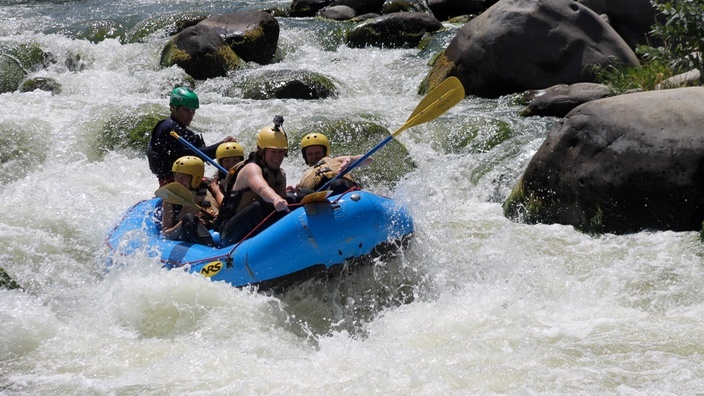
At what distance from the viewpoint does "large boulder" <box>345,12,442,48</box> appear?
49.4ft

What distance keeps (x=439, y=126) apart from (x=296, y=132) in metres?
1.68

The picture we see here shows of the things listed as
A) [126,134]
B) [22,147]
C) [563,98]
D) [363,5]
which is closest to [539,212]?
[563,98]

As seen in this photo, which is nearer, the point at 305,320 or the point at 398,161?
the point at 305,320

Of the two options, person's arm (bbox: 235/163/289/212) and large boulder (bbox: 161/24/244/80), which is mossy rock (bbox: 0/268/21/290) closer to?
person's arm (bbox: 235/163/289/212)

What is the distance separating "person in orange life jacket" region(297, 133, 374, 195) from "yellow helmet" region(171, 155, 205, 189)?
2.40 ft

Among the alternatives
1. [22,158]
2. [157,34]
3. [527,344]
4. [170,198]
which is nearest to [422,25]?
[157,34]

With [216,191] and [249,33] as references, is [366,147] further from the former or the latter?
[249,33]

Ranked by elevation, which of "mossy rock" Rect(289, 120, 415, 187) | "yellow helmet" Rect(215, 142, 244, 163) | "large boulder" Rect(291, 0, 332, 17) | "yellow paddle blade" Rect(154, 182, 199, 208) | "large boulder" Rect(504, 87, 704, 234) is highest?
"yellow paddle blade" Rect(154, 182, 199, 208)

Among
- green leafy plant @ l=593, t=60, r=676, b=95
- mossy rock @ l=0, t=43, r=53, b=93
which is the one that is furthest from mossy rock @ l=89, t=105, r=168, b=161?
green leafy plant @ l=593, t=60, r=676, b=95

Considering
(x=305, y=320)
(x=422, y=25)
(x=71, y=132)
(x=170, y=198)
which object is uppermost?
(x=170, y=198)

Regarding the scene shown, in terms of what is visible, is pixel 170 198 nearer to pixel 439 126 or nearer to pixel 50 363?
pixel 50 363

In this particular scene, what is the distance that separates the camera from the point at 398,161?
29.9 feet

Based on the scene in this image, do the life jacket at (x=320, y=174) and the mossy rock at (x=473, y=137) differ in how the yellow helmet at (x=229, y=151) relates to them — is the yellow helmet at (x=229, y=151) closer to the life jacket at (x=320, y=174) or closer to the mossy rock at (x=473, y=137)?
the life jacket at (x=320, y=174)

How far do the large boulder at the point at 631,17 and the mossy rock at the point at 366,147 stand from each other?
4.76 meters
